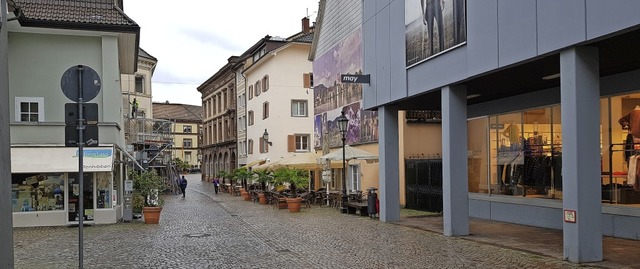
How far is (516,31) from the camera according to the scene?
1130 centimetres

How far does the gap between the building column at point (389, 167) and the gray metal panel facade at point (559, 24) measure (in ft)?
26.8

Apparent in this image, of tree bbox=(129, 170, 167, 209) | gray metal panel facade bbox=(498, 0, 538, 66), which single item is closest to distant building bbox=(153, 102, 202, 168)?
tree bbox=(129, 170, 167, 209)

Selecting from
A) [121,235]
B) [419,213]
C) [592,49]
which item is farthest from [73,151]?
[592,49]

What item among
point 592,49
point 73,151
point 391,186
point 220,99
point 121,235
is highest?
point 220,99

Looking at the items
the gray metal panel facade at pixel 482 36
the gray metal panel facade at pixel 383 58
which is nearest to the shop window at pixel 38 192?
the gray metal panel facade at pixel 383 58

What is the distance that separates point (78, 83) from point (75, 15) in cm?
1382

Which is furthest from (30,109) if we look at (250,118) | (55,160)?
(250,118)

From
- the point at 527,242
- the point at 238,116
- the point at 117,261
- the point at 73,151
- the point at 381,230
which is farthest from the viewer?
the point at 238,116

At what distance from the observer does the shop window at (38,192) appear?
19156 mm

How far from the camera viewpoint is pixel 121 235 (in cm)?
1650

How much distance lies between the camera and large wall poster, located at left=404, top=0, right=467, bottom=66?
13.6m

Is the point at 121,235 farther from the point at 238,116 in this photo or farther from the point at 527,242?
the point at 238,116

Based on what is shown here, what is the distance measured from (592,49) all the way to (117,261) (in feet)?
32.1

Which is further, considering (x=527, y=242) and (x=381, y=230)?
(x=381, y=230)
